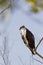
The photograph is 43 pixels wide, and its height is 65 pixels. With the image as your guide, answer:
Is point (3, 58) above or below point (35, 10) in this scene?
below

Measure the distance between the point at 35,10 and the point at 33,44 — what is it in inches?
12.5

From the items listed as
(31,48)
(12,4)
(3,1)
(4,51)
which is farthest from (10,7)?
(4,51)

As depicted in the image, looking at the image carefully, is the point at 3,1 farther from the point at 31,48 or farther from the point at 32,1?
the point at 31,48

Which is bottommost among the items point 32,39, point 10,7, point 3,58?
point 3,58

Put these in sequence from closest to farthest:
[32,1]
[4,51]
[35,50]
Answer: [32,1]
[35,50]
[4,51]

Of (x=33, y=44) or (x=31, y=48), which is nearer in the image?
(x=31, y=48)

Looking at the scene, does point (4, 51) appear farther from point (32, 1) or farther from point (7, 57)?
point (32, 1)

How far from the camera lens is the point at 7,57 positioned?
315 cm

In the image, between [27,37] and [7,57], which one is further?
[7,57]

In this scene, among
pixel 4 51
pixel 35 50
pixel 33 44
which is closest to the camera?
pixel 35 50

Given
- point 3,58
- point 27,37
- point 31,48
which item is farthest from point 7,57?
point 31,48

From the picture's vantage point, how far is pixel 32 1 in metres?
0.94

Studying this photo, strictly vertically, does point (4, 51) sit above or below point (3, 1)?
below

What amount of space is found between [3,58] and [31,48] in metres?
2.08
